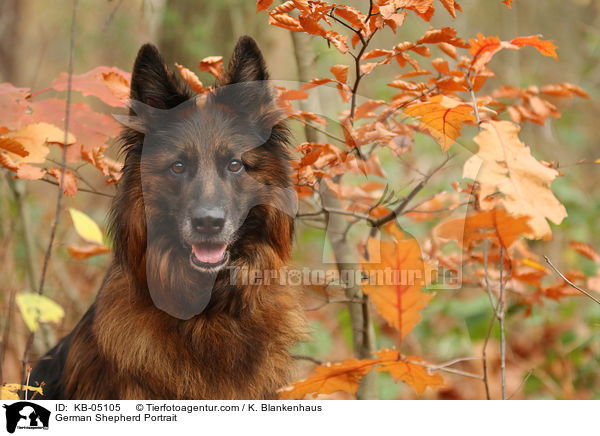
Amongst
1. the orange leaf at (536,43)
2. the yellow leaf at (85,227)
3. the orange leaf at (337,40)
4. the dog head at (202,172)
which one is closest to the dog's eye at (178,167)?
the dog head at (202,172)

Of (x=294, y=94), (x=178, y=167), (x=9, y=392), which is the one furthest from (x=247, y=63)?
(x=9, y=392)

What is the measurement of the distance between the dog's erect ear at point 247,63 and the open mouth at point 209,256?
689 millimetres

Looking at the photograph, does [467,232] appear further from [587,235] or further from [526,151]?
[587,235]

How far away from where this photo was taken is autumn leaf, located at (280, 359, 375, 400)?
2.02m

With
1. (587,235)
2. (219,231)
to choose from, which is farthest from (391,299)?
(587,235)

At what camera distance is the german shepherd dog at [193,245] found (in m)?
2.22

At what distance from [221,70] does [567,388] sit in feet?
10.5

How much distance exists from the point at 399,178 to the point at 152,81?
49.1 inches

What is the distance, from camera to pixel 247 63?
2244 mm

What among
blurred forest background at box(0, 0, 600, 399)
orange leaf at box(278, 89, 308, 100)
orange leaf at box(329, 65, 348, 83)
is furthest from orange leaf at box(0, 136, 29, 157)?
orange leaf at box(329, 65, 348, 83)

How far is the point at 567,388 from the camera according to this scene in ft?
12.6

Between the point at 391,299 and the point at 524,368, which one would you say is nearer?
the point at 391,299

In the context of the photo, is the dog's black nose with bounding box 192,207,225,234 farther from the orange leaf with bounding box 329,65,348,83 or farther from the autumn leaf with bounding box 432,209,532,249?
the autumn leaf with bounding box 432,209,532,249
